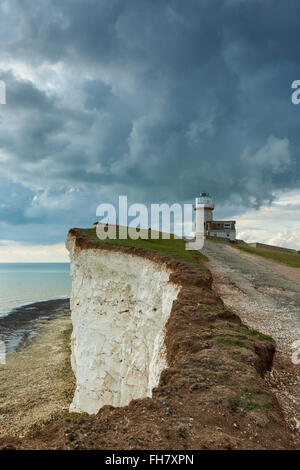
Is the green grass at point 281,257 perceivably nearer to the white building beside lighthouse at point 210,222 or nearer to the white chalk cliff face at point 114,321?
the white chalk cliff face at point 114,321

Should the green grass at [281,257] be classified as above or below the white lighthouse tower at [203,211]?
below

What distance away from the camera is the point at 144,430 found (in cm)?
425

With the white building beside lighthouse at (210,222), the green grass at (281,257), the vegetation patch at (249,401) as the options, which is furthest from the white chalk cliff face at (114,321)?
the white building beside lighthouse at (210,222)

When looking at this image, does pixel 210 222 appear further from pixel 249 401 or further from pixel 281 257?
pixel 249 401

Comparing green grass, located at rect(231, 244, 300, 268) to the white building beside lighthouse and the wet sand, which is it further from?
the wet sand

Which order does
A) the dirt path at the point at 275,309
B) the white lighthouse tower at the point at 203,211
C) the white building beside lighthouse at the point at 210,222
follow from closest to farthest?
the dirt path at the point at 275,309, the white building beside lighthouse at the point at 210,222, the white lighthouse tower at the point at 203,211

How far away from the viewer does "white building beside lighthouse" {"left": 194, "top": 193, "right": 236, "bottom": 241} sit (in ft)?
221

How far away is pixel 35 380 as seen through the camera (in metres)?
25.4

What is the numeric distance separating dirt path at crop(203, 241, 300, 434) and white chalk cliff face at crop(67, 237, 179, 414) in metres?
4.28

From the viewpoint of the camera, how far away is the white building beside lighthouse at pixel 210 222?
67375mm

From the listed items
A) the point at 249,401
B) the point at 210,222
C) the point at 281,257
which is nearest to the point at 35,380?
the point at 249,401

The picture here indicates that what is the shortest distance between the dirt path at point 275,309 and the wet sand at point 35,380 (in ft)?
47.2

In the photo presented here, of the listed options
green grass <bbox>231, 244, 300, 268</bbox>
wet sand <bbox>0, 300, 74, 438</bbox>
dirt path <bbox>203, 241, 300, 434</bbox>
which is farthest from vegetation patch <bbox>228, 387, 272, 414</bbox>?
green grass <bbox>231, 244, 300, 268</bbox>
